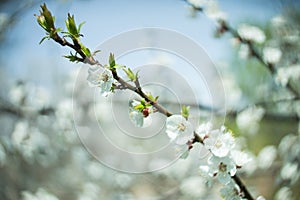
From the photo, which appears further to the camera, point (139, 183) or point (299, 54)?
point (139, 183)

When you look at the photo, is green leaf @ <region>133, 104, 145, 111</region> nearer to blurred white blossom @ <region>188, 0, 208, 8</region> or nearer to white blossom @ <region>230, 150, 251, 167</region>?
white blossom @ <region>230, 150, 251, 167</region>

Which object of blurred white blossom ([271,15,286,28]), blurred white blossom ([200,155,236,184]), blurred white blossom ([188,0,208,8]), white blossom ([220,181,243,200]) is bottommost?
white blossom ([220,181,243,200])

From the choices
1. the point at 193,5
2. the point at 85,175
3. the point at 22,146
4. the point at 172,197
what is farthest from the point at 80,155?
the point at 193,5

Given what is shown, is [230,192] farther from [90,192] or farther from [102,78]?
[90,192]

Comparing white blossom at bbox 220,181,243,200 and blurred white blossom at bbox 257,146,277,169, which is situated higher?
blurred white blossom at bbox 257,146,277,169

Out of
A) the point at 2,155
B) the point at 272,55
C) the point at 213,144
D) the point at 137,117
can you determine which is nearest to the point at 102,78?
the point at 137,117

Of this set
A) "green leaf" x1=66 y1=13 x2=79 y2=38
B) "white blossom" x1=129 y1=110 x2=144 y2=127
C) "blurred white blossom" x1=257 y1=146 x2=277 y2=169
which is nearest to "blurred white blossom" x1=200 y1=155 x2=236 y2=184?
"white blossom" x1=129 y1=110 x2=144 y2=127

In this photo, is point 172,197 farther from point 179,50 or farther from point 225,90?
point 225,90
